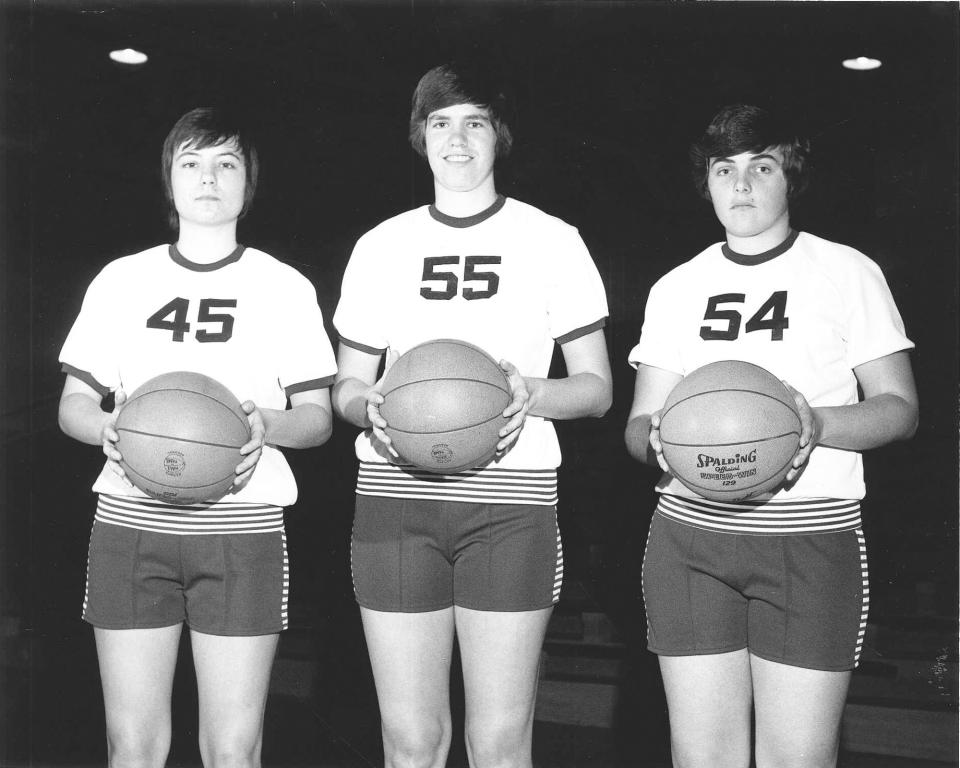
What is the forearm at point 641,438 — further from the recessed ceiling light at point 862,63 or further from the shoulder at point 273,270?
the recessed ceiling light at point 862,63

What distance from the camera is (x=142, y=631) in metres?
3.11

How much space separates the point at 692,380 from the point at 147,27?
2.56 metres

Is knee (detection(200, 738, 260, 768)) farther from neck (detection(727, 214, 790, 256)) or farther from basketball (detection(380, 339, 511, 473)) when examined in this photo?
neck (detection(727, 214, 790, 256))

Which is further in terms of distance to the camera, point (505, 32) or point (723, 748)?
point (505, 32)

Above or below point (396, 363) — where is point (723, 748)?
below

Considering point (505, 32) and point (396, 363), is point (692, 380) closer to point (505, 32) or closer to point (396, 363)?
point (396, 363)

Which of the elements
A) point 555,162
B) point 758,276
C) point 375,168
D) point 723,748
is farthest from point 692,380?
point 375,168

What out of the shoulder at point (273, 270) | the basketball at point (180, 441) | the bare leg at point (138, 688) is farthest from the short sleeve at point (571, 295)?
the bare leg at point (138, 688)

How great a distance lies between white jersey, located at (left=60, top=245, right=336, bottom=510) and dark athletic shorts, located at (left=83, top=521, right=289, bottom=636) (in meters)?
0.13

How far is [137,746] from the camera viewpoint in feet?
10.3

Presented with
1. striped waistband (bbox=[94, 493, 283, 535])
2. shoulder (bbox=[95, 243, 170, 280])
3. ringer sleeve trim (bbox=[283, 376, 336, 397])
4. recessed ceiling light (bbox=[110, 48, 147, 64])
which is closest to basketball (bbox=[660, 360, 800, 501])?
ringer sleeve trim (bbox=[283, 376, 336, 397])

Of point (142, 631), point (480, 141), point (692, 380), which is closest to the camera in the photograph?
point (692, 380)

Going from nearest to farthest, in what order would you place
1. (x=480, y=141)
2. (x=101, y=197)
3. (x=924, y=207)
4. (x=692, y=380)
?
1. (x=692, y=380)
2. (x=480, y=141)
3. (x=924, y=207)
4. (x=101, y=197)

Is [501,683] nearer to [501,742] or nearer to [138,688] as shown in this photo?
[501,742]
